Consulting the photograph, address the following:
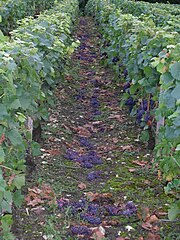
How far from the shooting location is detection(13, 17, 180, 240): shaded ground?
348 centimetres

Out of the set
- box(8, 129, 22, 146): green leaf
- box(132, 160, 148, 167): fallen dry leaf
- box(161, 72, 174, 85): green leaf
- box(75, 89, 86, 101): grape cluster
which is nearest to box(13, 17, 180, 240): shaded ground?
box(132, 160, 148, 167): fallen dry leaf

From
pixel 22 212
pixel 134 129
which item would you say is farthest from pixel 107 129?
pixel 22 212

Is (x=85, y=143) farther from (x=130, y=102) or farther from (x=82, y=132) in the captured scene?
(x=130, y=102)

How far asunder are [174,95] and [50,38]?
2.44 meters

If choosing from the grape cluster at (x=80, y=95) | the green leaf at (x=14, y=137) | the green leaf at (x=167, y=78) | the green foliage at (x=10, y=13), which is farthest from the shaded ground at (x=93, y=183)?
the green foliage at (x=10, y=13)

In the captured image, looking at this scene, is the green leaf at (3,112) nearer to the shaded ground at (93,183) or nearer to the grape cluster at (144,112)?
the shaded ground at (93,183)

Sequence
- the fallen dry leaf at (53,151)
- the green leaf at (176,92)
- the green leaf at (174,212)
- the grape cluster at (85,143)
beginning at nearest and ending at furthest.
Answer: the green leaf at (176,92) < the green leaf at (174,212) < the fallen dry leaf at (53,151) < the grape cluster at (85,143)

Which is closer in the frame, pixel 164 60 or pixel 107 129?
pixel 164 60

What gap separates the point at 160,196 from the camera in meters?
4.04

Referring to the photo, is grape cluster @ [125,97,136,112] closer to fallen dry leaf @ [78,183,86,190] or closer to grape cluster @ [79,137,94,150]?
grape cluster @ [79,137,94,150]

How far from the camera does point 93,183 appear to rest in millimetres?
4371

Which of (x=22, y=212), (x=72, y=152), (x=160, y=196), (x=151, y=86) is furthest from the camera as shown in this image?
(x=72, y=152)

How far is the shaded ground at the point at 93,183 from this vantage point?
348 cm

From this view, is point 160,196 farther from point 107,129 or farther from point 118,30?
point 118,30
